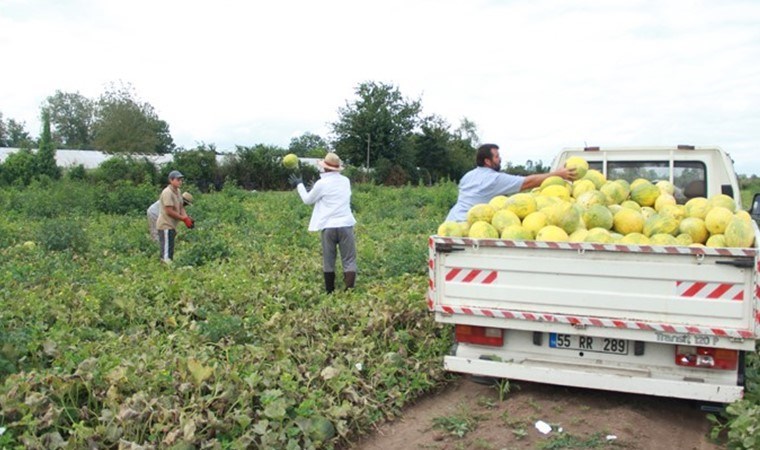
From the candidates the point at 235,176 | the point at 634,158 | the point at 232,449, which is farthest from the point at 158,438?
the point at 235,176

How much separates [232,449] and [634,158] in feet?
18.3

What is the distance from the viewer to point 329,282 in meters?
8.06

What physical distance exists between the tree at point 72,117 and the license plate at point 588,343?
90.9 meters

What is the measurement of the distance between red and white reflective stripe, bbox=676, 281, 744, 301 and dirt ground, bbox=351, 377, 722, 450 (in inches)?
39.6

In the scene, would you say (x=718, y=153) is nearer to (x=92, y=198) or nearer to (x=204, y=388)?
(x=204, y=388)

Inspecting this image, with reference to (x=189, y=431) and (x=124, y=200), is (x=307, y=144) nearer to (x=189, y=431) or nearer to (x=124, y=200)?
(x=124, y=200)

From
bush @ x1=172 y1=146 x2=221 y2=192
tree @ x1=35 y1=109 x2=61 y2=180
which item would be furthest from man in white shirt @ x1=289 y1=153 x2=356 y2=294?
tree @ x1=35 y1=109 x2=61 y2=180

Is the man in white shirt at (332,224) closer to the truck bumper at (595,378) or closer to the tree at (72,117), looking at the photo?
the truck bumper at (595,378)

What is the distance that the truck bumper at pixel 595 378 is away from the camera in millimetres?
4465

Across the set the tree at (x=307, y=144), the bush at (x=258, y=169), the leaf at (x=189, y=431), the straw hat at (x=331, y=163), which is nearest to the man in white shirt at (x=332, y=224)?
the straw hat at (x=331, y=163)

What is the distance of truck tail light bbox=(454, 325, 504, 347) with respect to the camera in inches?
201

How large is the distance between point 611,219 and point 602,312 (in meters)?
0.96

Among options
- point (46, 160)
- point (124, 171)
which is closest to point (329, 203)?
Result: point (124, 171)

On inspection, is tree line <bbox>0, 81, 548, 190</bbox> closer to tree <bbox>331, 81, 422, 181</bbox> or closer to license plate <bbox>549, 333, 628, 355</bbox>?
tree <bbox>331, 81, 422, 181</bbox>
